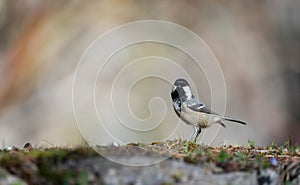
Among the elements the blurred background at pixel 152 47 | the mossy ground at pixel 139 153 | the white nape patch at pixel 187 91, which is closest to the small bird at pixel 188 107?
the white nape patch at pixel 187 91

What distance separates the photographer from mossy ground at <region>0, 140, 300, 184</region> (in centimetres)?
567

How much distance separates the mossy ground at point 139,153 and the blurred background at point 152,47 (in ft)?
30.6

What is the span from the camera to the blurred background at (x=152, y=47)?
17.1m

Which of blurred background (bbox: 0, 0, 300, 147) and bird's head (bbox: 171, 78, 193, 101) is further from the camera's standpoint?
blurred background (bbox: 0, 0, 300, 147)

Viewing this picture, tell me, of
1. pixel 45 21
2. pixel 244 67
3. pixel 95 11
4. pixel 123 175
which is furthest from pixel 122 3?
pixel 123 175

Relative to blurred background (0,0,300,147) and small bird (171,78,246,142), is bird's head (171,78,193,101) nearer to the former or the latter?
small bird (171,78,246,142)

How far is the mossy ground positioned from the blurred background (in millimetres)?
9339

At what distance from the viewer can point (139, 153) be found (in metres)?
6.33

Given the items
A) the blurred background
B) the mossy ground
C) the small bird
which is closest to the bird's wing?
the small bird

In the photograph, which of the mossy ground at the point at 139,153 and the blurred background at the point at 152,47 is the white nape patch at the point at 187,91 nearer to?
the mossy ground at the point at 139,153

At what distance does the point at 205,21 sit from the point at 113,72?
269 centimetres

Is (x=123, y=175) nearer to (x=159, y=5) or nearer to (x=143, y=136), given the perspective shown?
(x=143, y=136)

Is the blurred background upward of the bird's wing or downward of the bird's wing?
upward

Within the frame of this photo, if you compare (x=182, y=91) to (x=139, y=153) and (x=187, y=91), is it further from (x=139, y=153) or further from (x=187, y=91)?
(x=139, y=153)
